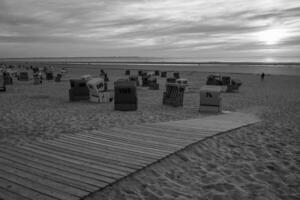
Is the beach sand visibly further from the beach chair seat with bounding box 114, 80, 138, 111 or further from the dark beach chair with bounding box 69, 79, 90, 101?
the dark beach chair with bounding box 69, 79, 90, 101

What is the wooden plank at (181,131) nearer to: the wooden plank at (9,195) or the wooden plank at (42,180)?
the wooden plank at (42,180)

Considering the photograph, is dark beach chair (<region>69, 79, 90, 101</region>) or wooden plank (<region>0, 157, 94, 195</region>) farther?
dark beach chair (<region>69, 79, 90, 101</region>)

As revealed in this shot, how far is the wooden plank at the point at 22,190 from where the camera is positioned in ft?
11.8

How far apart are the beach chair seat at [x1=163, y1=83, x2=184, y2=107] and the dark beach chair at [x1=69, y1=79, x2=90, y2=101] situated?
4909 millimetres

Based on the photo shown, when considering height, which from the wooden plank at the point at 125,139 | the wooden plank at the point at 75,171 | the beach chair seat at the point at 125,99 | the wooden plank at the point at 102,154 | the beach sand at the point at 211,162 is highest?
the beach chair seat at the point at 125,99

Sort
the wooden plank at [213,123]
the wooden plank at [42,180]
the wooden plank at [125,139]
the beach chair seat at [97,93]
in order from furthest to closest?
the beach chair seat at [97,93], the wooden plank at [213,123], the wooden plank at [125,139], the wooden plank at [42,180]

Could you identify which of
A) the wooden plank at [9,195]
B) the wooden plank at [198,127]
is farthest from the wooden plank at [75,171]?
the wooden plank at [198,127]

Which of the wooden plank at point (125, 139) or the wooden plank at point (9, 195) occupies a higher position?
the wooden plank at point (125, 139)

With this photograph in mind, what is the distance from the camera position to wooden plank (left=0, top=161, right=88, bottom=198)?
12.4 feet

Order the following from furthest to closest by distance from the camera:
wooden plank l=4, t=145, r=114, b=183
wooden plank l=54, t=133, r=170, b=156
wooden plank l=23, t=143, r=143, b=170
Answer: wooden plank l=54, t=133, r=170, b=156, wooden plank l=23, t=143, r=143, b=170, wooden plank l=4, t=145, r=114, b=183

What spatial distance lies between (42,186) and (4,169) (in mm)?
1109

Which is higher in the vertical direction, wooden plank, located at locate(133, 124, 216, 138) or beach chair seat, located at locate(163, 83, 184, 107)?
beach chair seat, located at locate(163, 83, 184, 107)

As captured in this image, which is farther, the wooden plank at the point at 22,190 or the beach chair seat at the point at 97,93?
the beach chair seat at the point at 97,93

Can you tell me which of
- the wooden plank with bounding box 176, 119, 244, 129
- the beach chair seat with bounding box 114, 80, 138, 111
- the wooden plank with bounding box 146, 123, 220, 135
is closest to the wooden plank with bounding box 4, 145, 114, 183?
the wooden plank with bounding box 146, 123, 220, 135
